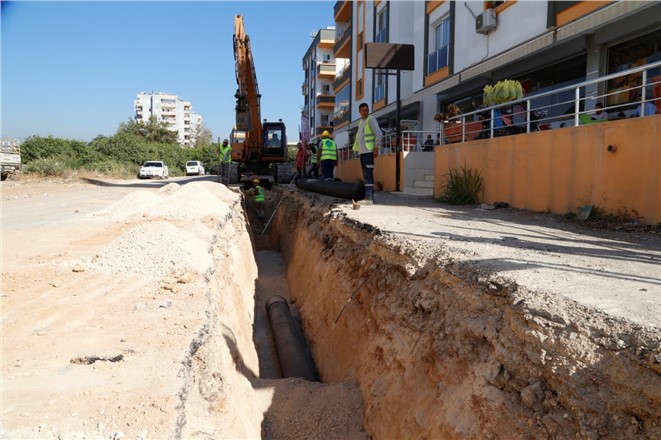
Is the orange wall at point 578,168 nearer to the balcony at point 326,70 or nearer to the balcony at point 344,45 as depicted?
the balcony at point 344,45

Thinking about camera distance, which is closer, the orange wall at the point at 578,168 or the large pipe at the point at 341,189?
the orange wall at the point at 578,168

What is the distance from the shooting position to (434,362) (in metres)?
3.50

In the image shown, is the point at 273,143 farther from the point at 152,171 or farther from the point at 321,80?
the point at 321,80

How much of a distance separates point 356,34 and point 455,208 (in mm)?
20765

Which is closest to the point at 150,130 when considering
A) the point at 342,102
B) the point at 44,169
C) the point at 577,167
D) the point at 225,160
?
the point at 44,169

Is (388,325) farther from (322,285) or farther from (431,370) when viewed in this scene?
(322,285)

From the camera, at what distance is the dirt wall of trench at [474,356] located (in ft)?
6.97

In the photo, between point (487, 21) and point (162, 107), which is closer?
point (487, 21)

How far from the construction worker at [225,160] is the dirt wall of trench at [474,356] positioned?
14165 millimetres

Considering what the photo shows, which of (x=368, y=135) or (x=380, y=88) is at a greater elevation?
(x=380, y=88)

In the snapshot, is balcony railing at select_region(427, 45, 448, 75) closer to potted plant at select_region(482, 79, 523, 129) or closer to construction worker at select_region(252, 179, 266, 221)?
potted plant at select_region(482, 79, 523, 129)

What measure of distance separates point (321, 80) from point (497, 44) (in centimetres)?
3632

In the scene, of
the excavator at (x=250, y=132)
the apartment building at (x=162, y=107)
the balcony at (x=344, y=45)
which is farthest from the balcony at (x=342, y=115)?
the apartment building at (x=162, y=107)

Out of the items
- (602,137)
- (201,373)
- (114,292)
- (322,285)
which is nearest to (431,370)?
(201,373)
